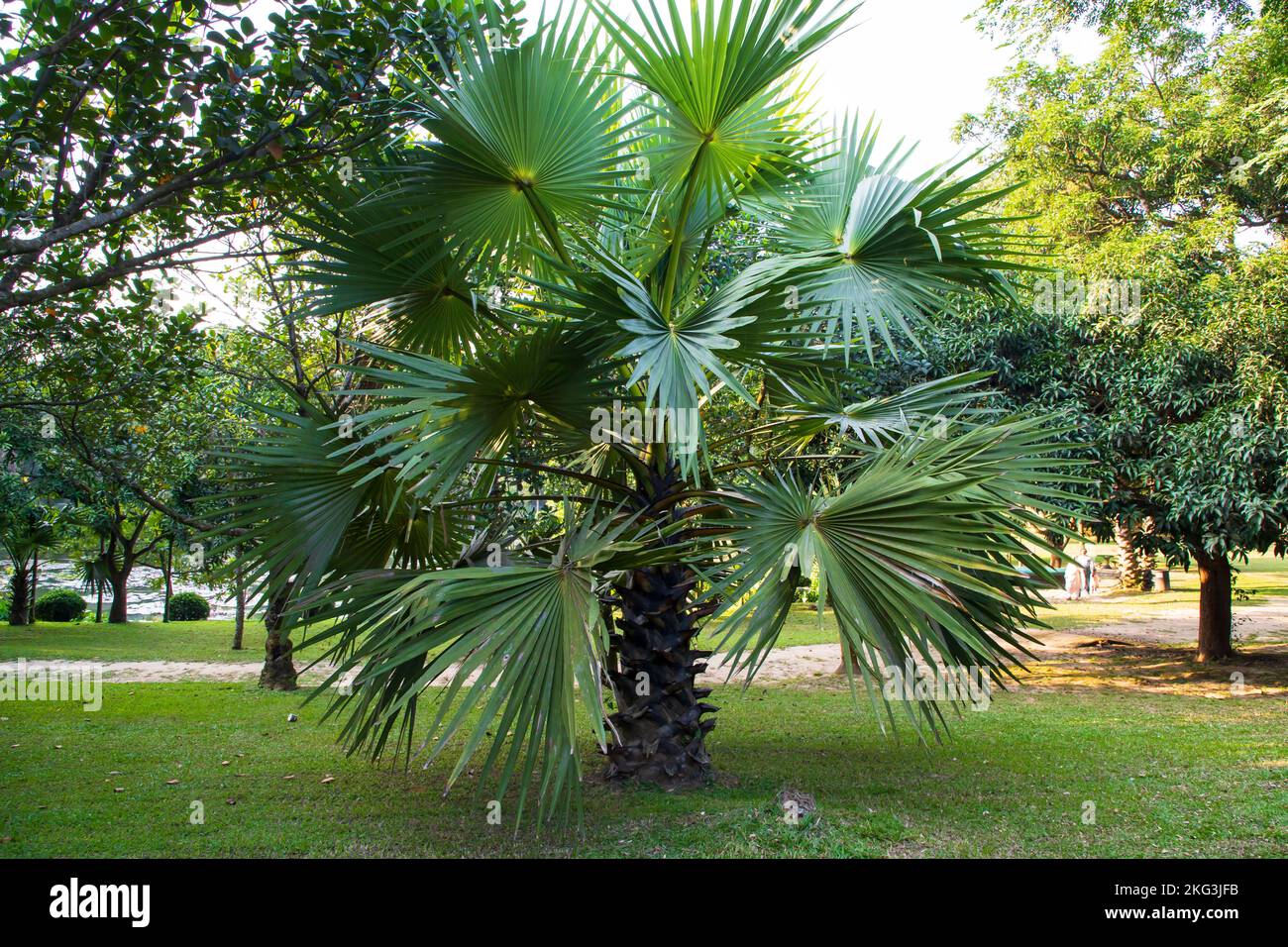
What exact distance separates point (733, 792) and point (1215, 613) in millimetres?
9536

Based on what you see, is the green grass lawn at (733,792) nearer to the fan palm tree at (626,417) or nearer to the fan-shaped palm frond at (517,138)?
the fan palm tree at (626,417)

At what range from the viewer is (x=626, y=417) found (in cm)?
555

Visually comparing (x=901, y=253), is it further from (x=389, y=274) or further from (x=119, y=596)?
(x=119, y=596)

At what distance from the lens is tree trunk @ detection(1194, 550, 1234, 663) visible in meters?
11.4

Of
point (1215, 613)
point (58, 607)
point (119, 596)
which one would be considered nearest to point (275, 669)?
point (119, 596)

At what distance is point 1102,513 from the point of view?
10.4 m

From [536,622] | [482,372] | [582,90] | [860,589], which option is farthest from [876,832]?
[582,90]

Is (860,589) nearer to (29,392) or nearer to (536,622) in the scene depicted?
(536,622)

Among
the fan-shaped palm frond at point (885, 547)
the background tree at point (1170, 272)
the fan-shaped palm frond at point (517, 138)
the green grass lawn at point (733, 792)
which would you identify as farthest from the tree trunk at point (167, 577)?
the fan-shaped palm frond at point (885, 547)

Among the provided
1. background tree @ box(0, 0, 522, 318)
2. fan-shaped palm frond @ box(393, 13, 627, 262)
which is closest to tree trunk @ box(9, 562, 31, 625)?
background tree @ box(0, 0, 522, 318)

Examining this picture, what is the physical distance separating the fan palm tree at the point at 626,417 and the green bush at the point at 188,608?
20.5m

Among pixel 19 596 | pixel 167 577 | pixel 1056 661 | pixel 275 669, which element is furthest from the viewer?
pixel 167 577

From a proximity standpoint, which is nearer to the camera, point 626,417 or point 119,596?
point 626,417

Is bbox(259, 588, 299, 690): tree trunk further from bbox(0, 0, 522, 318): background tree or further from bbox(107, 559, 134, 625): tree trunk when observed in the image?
bbox(107, 559, 134, 625): tree trunk
